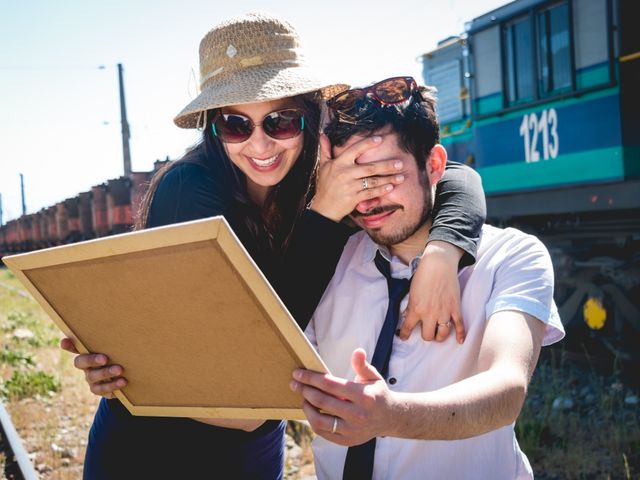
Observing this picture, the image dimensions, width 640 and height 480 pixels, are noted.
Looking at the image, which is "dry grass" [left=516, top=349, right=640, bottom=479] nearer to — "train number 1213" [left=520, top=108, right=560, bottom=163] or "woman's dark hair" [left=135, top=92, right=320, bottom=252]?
"train number 1213" [left=520, top=108, right=560, bottom=163]

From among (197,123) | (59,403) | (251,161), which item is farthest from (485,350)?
(59,403)

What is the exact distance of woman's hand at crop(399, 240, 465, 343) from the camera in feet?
5.97

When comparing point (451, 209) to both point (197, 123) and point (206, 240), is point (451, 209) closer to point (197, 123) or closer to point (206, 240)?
point (197, 123)

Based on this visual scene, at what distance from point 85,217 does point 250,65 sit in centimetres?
2164

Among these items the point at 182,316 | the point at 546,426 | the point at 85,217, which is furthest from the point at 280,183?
the point at 85,217

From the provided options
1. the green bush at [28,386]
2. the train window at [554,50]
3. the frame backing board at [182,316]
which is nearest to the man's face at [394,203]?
the frame backing board at [182,316]

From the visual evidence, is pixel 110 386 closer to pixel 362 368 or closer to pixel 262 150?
pixel 362 368

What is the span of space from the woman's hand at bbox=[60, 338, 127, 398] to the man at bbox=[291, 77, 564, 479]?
1.84 ft

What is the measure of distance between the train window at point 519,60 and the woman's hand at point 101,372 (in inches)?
235

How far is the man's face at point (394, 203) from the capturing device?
204 centimetres

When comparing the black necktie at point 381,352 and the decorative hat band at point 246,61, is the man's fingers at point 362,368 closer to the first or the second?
the black necktie at point 381,352

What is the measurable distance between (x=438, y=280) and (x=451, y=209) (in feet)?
1.19

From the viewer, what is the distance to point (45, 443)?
504 centimetres

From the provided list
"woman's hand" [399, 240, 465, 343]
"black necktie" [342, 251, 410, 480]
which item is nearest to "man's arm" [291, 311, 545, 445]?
"woman's hand" [399, 240, 465, 343]
